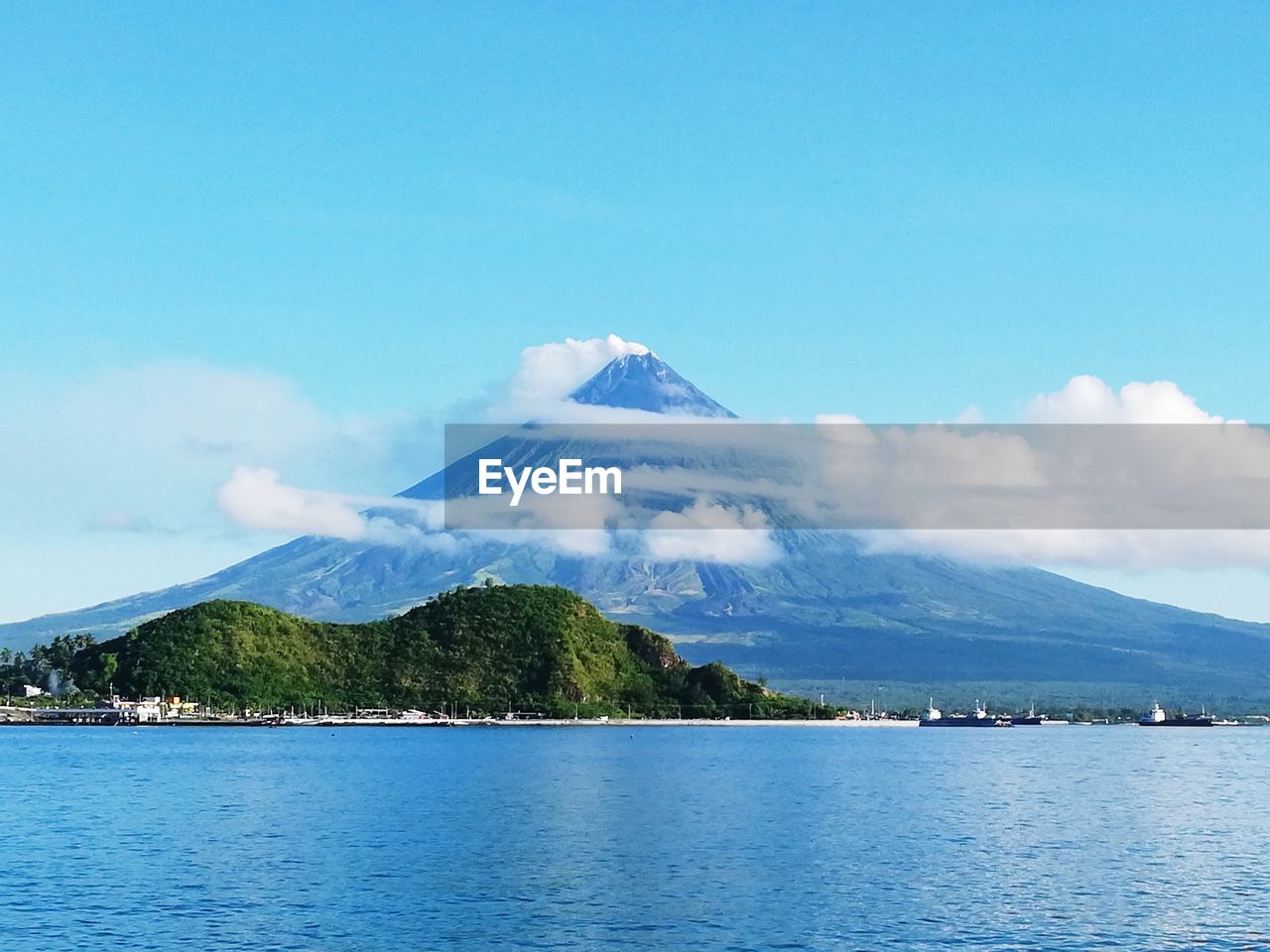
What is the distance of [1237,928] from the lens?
150 feet

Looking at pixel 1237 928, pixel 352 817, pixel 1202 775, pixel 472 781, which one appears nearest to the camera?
pixel 1237 928

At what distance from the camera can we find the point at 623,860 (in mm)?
59375

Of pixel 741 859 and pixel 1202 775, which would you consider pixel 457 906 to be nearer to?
pixel 741 859

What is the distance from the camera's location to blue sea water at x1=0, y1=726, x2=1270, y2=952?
44812 mm

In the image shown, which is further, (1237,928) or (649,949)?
(1237,928)

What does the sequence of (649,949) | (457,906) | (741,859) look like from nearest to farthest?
(649,949)
(457,906)
(741,859)

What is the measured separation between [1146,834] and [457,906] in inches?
1430

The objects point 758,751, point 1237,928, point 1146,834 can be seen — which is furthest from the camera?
point 758,751

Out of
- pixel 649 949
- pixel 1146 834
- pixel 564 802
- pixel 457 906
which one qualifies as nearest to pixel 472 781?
pixel 564 802

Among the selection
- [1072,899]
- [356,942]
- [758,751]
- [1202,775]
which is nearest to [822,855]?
[1072,899]

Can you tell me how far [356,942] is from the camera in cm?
4291

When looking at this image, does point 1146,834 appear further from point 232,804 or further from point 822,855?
point 232,804

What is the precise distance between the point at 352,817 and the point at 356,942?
35.2 meters

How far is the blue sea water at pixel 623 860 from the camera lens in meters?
44.8
